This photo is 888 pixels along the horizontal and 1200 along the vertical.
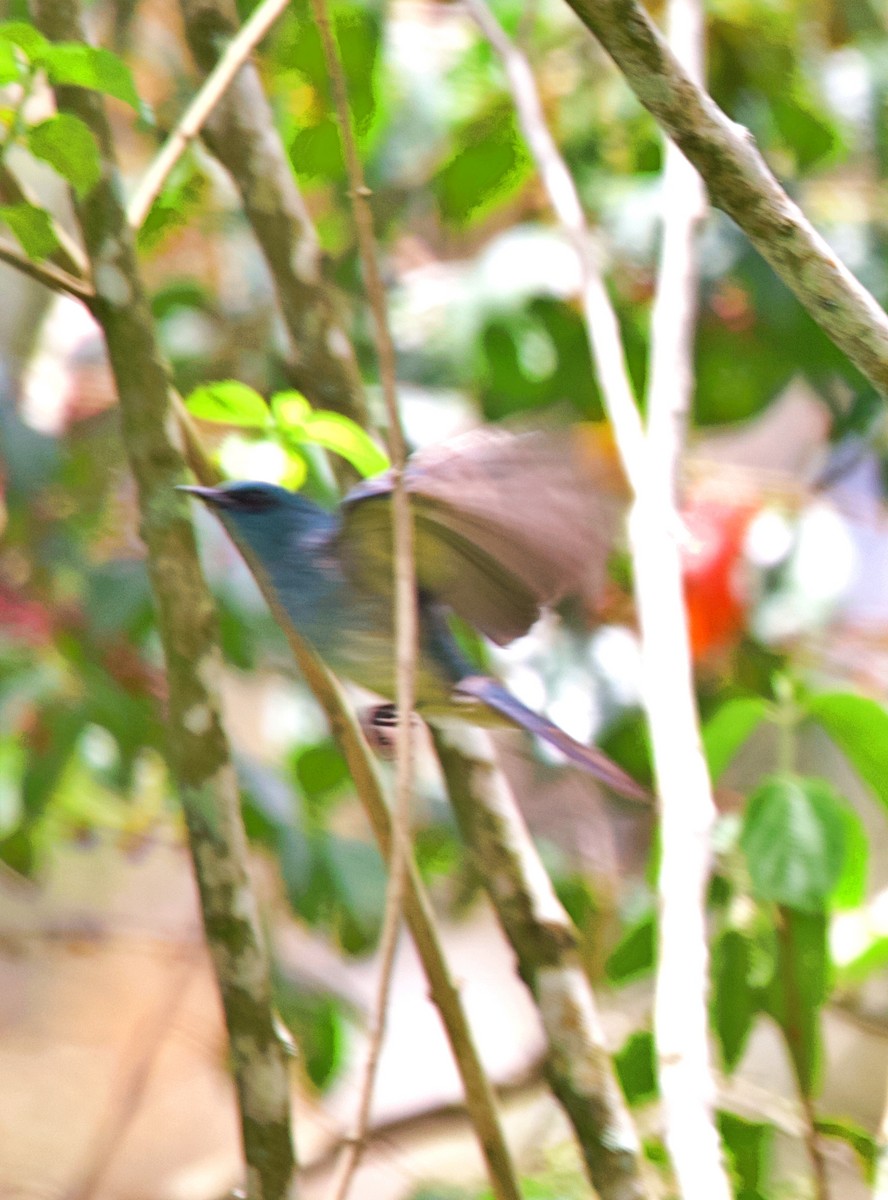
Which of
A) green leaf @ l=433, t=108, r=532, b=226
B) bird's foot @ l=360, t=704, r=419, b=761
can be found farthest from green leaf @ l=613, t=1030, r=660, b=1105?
green leaf @ l=433, t=108, r=532, b=226

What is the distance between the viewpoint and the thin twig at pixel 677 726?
1.83 feet

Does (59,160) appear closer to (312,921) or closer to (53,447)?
(53,447)

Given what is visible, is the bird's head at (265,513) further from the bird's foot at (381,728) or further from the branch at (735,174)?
the branch at (735,174)

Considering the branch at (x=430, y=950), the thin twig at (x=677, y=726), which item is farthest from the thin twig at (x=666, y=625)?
the branch at (x=430, y=950)

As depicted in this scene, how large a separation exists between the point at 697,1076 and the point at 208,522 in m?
0.91

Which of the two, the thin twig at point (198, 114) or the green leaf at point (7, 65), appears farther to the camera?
the thin twig at point (198, 114)

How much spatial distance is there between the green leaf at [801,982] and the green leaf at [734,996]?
25mm

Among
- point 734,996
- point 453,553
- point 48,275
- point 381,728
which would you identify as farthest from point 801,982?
point 48,275

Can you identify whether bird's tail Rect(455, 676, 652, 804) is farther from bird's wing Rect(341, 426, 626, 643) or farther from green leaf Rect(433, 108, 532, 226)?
green leaf Rect(433, 108, 532, 226)

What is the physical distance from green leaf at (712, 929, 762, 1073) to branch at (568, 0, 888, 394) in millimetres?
647

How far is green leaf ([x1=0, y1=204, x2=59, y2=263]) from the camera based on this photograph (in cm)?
64

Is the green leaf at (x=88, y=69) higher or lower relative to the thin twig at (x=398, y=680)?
higher

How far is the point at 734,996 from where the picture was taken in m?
1.05

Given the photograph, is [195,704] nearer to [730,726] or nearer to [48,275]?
[48,275]
